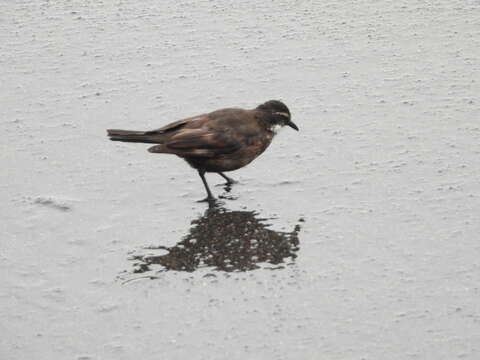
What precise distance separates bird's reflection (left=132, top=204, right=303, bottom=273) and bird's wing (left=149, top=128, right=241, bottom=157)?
2.04ft

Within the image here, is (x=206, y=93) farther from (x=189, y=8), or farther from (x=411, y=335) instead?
(x=411, y=335)

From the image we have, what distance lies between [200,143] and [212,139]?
0.38 ft

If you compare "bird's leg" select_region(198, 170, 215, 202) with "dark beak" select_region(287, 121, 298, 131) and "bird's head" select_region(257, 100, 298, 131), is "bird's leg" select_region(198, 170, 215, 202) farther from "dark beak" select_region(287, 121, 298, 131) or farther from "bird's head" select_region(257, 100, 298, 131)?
"dark beak" select_region(287, 121, 298, 131)

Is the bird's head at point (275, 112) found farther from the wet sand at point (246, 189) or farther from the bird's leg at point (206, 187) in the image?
the bird's leg at point (206, 187)

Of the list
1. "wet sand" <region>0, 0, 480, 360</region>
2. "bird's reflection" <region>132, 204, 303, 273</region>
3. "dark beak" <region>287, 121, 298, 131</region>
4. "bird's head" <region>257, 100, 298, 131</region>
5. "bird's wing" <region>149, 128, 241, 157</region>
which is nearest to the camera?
"wet sand" <region>0, 0, 480, 360</region>

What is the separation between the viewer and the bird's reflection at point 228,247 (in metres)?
6.68

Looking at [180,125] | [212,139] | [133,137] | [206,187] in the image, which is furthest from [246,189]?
[133,137]

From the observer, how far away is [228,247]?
693 centimetres

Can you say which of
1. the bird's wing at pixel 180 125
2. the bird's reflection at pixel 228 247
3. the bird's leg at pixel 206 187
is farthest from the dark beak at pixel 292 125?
the bird's reflection at pixel 228 247

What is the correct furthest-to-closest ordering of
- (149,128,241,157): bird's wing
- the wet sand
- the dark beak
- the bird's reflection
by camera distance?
the dark beak → (149,128,241,157): bird's wing → the bird's reflection → the wet sand

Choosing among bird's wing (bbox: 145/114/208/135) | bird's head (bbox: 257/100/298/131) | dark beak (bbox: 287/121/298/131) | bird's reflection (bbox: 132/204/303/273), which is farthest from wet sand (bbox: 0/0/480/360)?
bird's wing (bbox: 145/114/208/135)

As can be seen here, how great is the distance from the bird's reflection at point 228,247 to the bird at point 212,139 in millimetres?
522

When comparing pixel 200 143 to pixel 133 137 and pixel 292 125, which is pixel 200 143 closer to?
pixel 133 137

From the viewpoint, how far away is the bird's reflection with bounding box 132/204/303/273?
21.9 feet
